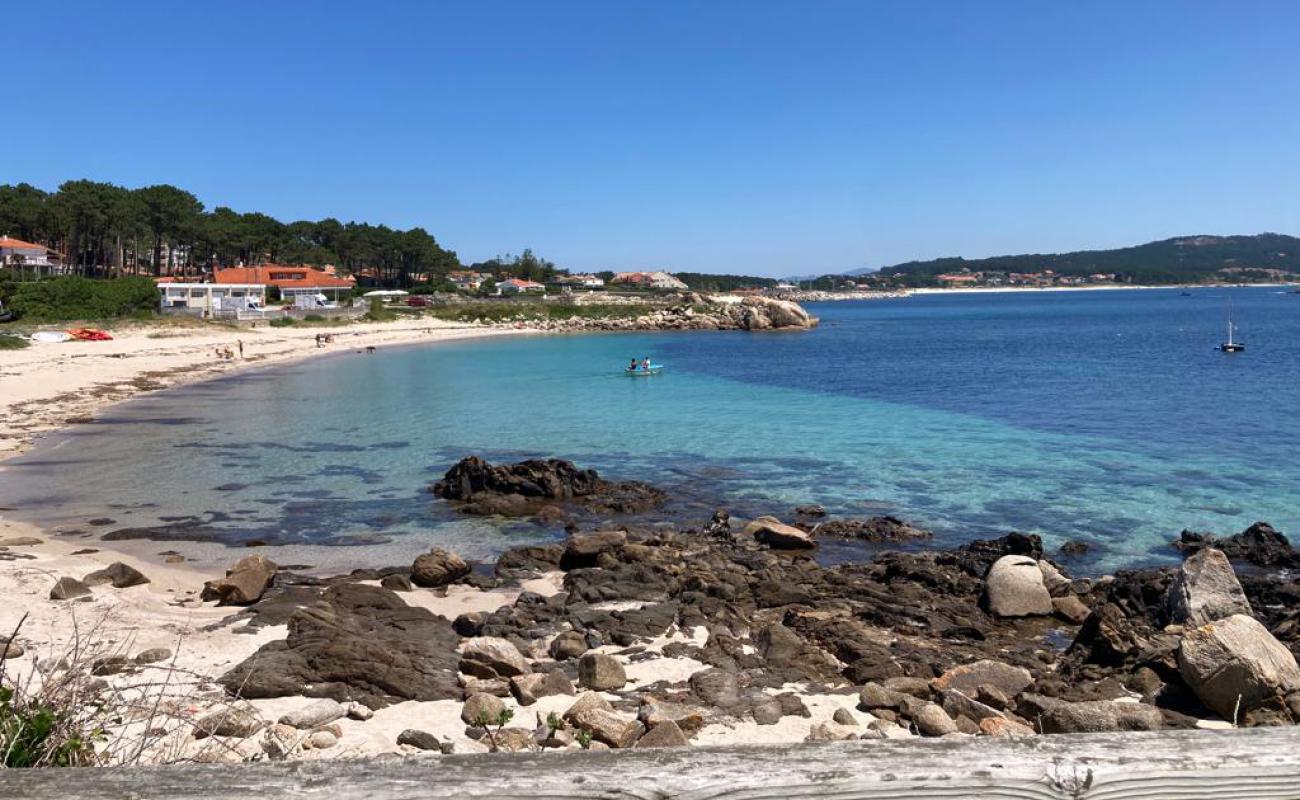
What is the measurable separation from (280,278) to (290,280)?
975mm

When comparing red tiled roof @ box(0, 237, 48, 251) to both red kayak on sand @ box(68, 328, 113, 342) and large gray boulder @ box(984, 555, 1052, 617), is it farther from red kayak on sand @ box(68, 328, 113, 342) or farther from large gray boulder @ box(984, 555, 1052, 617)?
large gray boulder @ box(984, 555, 1052, 617)

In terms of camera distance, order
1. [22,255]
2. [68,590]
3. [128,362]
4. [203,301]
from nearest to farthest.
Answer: [68,590], [128,362], [203,301], [22,255]

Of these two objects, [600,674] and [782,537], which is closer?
[600,674]

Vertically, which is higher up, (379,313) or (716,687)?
(379,313)

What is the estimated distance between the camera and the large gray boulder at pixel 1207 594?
10.7m

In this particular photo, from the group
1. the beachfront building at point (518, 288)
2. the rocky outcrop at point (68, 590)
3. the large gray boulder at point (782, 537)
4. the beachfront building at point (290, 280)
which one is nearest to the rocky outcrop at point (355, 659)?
the rocky outcrop at point (68, 590)

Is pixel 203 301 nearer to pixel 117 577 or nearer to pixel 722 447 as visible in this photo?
pixel 722 447

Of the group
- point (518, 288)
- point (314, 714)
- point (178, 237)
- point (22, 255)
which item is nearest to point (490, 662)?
point (314, 714)

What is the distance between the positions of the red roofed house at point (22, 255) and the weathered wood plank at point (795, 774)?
308 ft

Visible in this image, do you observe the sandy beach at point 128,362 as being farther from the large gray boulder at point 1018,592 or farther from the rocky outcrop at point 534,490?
the large gray boulder at point 1018,592

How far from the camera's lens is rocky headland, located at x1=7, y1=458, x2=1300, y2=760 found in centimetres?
763

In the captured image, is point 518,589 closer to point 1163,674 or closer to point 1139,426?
point 1163,674

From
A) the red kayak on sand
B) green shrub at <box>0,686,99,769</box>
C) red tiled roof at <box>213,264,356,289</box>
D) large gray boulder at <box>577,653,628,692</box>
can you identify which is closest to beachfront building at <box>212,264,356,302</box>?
red tiled roof at <box>213,264,356,289</box>

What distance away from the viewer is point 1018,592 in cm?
1185
